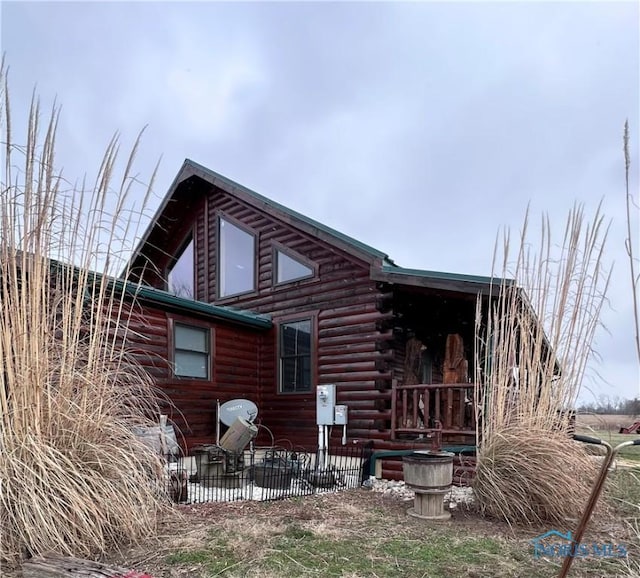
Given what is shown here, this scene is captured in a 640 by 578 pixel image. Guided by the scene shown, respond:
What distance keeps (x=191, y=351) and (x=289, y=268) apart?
2.40 meters

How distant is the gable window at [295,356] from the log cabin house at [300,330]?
0.06 feet

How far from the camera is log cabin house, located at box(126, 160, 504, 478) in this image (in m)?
7.12

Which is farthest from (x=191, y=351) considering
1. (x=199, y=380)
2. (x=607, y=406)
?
(x=607, y=406)

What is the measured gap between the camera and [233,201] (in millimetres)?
10188

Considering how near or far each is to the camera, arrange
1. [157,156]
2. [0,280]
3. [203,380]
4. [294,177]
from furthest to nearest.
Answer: [294,177]
[203,380]
[157,156]
[0,280]

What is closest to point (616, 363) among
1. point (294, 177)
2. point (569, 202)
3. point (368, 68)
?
point (569, 202)

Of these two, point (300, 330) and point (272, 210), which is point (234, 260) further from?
point (300, 330)

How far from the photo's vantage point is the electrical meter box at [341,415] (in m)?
7.69

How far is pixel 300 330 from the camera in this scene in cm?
877

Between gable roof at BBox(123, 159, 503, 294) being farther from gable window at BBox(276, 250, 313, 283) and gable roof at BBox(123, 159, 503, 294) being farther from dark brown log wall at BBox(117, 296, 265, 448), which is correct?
dark brown log wall at BBox(117, 296, 265, 448)

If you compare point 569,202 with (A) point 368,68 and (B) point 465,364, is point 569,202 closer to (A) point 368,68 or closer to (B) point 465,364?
(B) point 465,364

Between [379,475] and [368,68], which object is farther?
[368,68]

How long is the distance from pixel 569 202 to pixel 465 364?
162 inches

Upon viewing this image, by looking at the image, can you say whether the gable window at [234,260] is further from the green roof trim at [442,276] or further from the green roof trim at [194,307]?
the green roof trim at [442,276]
